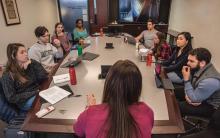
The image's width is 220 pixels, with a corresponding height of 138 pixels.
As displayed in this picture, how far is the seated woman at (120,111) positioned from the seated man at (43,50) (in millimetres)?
1893

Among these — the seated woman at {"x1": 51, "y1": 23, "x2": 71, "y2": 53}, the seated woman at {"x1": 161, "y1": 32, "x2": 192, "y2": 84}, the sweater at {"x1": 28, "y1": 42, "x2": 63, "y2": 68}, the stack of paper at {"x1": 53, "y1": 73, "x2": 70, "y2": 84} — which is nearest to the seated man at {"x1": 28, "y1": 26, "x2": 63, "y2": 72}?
the sweater at {"x1": 28, "y1": 42, "x2": 63, "y2": 68}

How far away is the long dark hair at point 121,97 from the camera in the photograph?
2.79 feet

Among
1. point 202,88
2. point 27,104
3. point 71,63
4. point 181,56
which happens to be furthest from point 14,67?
point 181,56

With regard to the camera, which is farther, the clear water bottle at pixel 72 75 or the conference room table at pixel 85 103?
the clear water bottle at pixel 72 75

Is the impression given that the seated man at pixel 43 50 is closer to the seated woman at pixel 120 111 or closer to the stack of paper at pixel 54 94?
the stack of paper at pixel 54 94

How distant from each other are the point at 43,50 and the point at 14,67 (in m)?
0.91

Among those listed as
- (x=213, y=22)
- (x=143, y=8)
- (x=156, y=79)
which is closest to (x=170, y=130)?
(x=156, y=79)

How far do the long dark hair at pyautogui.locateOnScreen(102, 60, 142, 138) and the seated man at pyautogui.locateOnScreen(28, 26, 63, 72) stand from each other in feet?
6.34

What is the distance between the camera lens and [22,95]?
5.54 ft

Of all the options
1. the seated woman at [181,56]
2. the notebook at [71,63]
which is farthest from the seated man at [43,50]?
the seated woman at [181,56]

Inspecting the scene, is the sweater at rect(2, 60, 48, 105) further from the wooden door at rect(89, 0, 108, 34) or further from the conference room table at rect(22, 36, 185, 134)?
the wooden door at rect(89, 0, 108, 34)

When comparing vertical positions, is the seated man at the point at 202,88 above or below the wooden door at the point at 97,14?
below

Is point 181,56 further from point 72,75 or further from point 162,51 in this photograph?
point 72,75

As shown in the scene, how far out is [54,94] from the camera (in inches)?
63.8
